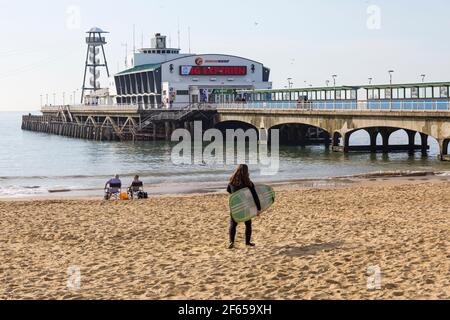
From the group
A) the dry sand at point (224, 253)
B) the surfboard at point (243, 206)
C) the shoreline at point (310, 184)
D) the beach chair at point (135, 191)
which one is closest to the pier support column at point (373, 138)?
the shoreline at point (310, 184)

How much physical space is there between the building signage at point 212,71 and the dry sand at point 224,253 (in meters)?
71.7

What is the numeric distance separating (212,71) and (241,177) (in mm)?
80642

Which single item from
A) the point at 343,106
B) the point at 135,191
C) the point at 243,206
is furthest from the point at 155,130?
the point at 243,206

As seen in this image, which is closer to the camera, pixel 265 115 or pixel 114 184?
pixel 114 184

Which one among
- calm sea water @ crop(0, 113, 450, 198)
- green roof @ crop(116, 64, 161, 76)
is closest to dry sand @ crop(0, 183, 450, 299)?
calm sea water @ crop(0, 113, 450, 198)

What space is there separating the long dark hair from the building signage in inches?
3129

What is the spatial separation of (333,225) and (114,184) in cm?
1163

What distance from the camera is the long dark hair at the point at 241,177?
42.4ft

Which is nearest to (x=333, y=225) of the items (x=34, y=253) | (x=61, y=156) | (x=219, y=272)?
(x=219, y=272)

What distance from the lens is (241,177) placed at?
42.5ft

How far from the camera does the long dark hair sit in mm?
12930

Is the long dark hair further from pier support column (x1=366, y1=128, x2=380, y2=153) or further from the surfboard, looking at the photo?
pier support column (x1=366, y1=128, x2=380, y2=153)

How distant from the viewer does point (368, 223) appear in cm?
1608
